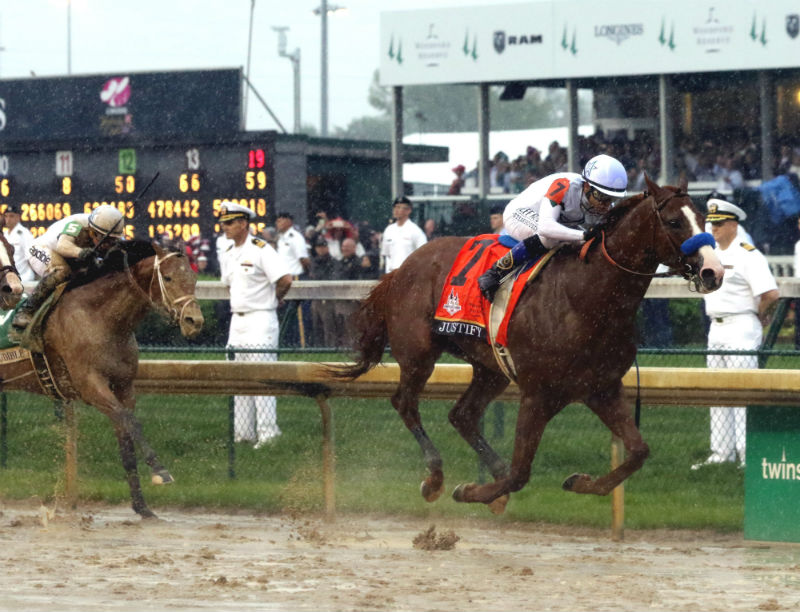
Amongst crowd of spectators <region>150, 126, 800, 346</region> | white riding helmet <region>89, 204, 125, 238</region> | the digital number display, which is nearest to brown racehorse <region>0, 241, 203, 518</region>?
white riding helmet <region>89, 204, 125, 238</region>

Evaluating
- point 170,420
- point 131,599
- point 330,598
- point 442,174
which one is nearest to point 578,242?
point 330,598

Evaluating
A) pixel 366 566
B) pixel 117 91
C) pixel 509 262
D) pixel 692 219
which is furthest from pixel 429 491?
pixel 117 91

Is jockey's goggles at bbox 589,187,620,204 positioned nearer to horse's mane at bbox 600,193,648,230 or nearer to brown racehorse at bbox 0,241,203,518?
horse's mane at bbox 600,193,648,230

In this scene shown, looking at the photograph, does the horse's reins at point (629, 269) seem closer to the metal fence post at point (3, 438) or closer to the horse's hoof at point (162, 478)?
the horse's hoof at point (162, 478)

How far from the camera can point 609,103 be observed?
23.2 meters

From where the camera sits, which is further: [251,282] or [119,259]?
[251,282]

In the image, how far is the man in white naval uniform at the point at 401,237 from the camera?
578 inches

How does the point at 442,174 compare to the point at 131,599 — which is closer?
the point at 131,599

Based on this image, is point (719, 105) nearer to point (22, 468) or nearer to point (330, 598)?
point (22, 468)

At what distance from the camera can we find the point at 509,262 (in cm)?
750

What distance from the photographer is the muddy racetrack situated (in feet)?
20.6

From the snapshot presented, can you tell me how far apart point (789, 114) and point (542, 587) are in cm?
1575

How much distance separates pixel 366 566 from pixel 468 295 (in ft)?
4.74

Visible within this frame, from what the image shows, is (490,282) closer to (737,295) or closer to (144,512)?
(144,512)
